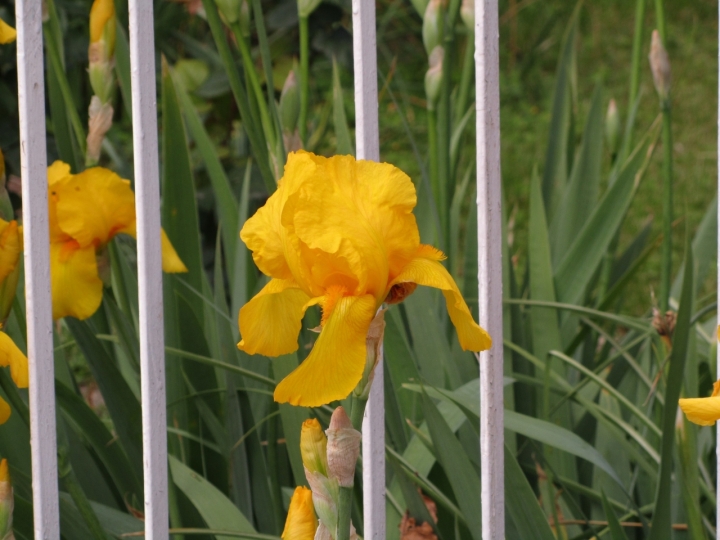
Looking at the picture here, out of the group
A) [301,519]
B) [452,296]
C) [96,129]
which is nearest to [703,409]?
[452,296]

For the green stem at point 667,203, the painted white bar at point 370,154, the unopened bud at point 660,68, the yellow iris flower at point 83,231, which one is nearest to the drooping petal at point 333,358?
the painted white bar at point 370,154

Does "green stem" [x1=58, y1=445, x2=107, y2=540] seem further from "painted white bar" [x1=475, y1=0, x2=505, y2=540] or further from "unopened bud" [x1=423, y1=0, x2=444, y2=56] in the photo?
"unopened bud" [x1=423, y1=0, x2=444, y2=56]

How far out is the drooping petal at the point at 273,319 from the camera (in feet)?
2.11

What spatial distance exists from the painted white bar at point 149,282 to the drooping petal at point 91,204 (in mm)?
151

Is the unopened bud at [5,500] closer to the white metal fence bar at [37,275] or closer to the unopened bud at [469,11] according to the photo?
the white metal fence bar at [37,275]

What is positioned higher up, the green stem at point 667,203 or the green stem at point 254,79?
the green stem at point 254,79

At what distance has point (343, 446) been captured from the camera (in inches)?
23.4

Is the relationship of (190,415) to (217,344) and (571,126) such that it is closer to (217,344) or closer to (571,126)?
(217,344)

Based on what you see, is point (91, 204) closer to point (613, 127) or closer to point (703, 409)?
point (703, 409)

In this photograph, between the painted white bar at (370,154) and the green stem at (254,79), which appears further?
the green stem at (254,79)

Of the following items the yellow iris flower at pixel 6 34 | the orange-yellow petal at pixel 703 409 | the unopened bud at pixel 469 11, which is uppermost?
the unopened bud at pixel 469 11

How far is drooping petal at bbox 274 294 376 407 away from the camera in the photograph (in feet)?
1.94

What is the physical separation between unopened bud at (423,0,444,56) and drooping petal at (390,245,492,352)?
0.59 metres

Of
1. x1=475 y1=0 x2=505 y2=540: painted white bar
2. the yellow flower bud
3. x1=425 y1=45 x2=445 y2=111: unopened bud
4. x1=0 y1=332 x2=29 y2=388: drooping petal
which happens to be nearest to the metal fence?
x1=475 y1=0 x2=505 y2=540: painted white bar
